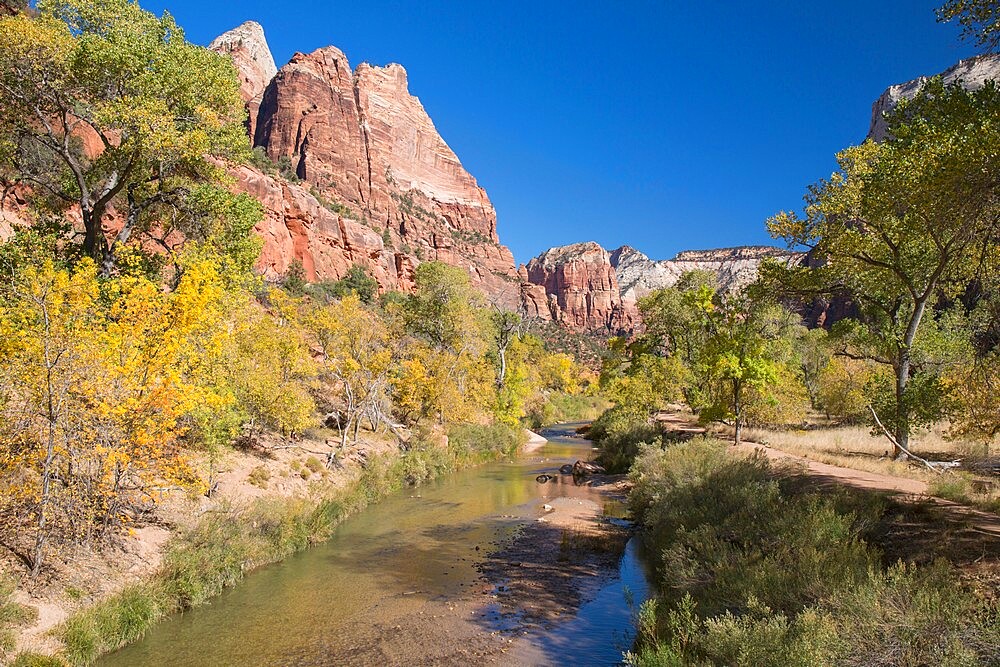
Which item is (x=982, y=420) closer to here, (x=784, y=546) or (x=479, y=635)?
(x=784, y=546)

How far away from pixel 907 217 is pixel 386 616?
14.6 metres

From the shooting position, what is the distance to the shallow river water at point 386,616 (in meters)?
8.82

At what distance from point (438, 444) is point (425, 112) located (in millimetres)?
153858

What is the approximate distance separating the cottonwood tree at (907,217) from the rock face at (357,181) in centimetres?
3963

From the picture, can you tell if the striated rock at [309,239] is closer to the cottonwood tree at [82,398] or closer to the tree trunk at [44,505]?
the cottonwood tree at [82,398]

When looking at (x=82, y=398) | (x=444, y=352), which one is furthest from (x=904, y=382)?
(x=444, y=352)

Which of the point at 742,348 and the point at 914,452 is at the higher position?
the point at 742,348

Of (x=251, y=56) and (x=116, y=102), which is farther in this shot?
(x=251, y=56)

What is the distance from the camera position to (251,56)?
438 feet

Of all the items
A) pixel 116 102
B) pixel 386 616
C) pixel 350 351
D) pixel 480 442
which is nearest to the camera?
pixel 386 616

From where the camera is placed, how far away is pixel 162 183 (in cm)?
1488

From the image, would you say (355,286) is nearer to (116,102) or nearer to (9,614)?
(116,102)

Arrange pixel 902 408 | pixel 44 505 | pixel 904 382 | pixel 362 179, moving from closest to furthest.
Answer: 1. pixel 44 505
2. pixel 902 408
3. pixel 904 382
4. pixel 362 179

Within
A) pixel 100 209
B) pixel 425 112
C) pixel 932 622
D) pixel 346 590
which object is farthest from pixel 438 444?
pixel 425 112
